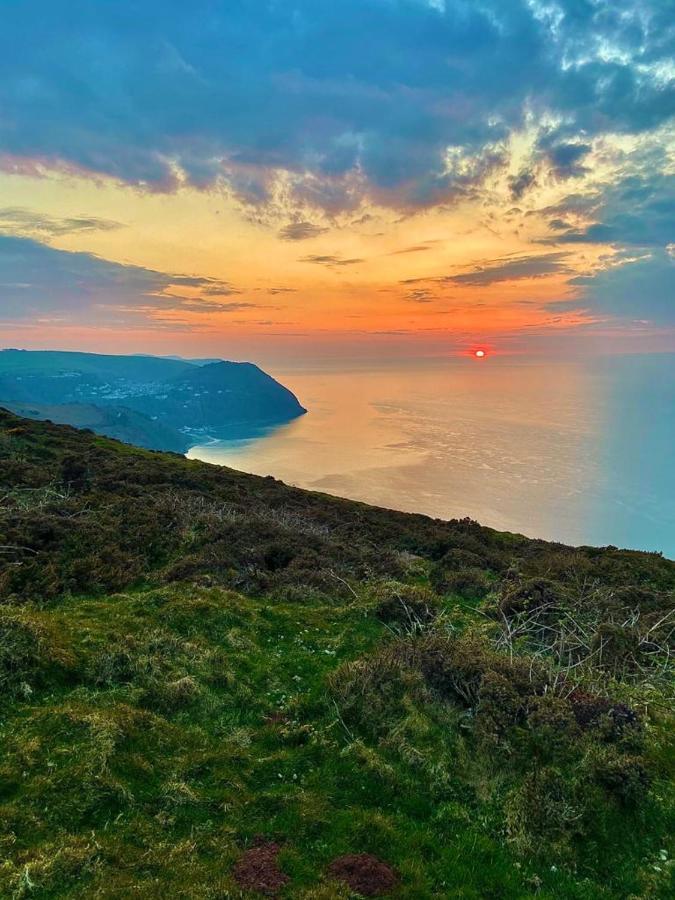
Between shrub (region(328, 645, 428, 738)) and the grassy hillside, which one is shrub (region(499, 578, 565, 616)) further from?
shrub (region(328, 645, 428, 738))

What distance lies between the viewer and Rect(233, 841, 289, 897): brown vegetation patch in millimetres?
5395

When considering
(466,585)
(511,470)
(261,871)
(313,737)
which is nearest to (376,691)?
(313,737)

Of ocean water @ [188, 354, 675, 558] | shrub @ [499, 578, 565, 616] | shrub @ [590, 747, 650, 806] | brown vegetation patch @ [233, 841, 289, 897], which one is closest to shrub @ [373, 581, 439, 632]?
shrub @ [499, 578, 565, 616]

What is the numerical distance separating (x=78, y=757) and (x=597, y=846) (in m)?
7.18

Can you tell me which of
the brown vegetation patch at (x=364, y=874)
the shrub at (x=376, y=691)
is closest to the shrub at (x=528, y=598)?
the shrub at (x=376, y=691)

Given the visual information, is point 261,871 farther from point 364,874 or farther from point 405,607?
point 405,607

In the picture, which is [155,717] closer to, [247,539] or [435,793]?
[435,793]

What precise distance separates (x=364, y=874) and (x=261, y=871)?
3.99 feet

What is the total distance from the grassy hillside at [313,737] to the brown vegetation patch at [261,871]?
0.02 meters

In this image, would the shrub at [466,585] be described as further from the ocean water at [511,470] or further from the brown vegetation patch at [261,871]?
the ocean water at [511,470]

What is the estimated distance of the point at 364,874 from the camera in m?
5.79

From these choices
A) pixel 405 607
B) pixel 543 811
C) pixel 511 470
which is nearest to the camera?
pixel 543 811

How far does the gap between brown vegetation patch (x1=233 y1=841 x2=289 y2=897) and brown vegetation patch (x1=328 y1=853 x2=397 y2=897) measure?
662mm

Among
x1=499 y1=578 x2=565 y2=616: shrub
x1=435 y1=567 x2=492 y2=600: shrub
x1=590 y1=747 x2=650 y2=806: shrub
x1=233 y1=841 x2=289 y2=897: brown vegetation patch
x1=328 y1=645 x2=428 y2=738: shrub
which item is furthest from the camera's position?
x1=435 y1=567 x2=492 y2=600: shrub
